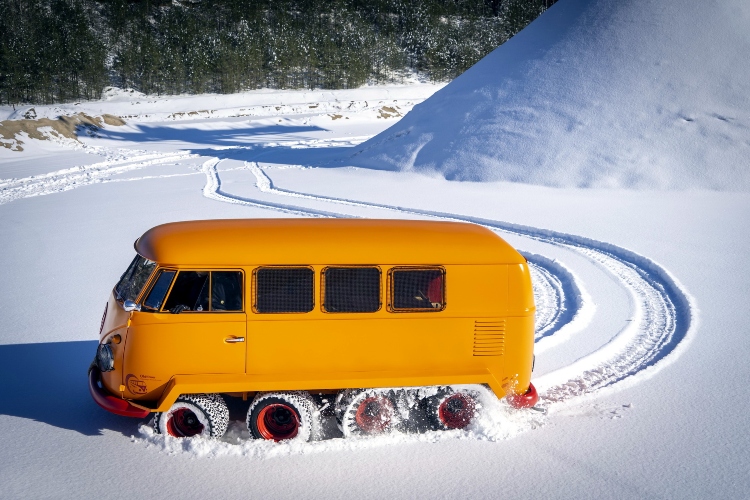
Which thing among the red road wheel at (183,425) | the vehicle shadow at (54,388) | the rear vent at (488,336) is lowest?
the vehicle shadow at (54,388)

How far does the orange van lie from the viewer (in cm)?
668

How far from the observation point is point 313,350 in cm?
676

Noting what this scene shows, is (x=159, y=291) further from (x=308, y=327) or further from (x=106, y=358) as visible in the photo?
(x=308, y=327)

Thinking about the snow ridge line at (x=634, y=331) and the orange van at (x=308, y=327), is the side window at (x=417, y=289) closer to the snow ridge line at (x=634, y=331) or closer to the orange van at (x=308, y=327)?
the orange van at (x=308, y=327)

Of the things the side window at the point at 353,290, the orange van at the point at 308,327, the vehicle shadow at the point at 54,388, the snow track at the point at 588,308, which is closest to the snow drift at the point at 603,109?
the snow track at the point at 588,308

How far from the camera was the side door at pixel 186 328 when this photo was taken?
664cm

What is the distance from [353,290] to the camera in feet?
22.2

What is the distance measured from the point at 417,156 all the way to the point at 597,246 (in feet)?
45.8

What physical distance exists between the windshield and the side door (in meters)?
0.19

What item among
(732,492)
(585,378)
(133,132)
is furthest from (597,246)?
(133,132)

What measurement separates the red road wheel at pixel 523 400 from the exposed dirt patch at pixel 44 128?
3634 centimetres

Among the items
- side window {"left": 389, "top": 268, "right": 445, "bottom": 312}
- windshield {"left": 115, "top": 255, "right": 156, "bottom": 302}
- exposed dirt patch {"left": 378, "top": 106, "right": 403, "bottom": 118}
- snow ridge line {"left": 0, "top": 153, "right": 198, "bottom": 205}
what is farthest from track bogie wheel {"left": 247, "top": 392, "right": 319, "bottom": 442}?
exposed dirt patch {"left": 378, "top": 106, "right": 403, "bottom": 118}

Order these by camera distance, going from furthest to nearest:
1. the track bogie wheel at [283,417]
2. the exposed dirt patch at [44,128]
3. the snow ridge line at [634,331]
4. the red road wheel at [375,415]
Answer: the exposed dirt patch at [44,128] → the snow ridge line at [634,331] → the red road wheel at [375,415] → the track bogie wheel at [283,417]

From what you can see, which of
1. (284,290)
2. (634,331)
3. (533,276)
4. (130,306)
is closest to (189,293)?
(130,306)
